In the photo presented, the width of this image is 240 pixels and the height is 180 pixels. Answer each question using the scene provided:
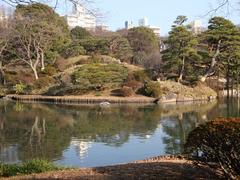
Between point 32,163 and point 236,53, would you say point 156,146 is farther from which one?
point 236,53

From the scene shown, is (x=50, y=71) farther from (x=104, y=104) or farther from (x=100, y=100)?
(x=104, y=104)

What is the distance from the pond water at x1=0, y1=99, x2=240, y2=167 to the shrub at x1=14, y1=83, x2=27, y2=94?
14.8 feet

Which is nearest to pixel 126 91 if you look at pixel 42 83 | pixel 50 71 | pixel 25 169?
pixel 42 83

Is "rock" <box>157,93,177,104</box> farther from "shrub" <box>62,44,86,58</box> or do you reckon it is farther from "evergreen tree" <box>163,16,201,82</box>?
"shrub" <box>62,44,86,58</box>

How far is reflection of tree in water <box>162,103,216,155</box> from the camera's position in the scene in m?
11.9

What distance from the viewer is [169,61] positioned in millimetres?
28922

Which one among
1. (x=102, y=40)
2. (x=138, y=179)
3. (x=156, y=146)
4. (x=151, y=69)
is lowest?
(x=156, y=146)

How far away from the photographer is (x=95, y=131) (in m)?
14.9

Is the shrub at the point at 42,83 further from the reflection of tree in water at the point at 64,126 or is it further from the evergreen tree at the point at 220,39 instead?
the evergreen tree at the point at 220,39

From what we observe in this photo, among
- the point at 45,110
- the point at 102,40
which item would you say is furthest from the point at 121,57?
the point at 45,110

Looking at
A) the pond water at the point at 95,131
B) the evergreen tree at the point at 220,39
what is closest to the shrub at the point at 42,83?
the pond water at the point at 95,131

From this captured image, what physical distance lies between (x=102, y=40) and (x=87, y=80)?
28.4 feet

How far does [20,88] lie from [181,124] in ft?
51.9

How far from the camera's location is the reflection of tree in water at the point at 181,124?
11.9 m
